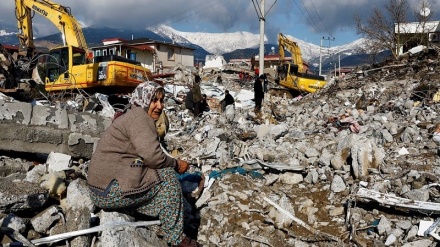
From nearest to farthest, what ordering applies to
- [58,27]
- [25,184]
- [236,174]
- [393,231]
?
[25,184] → [393,231] → [236,174] → [58,27]

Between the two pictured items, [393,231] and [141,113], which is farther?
Result: [393,231]

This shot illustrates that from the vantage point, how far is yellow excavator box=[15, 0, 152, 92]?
1170 centimetres

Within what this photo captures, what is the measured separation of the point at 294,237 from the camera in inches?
151

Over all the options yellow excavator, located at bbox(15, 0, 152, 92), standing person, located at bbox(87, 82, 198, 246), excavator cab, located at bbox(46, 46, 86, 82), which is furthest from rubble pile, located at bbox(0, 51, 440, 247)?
excavator cab, located at bbox(46, 46, 86, 82)

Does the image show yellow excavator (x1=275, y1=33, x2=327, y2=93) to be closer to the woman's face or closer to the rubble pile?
the rubble pile

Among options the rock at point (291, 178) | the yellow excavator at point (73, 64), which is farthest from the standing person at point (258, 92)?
the rock at point (291, 178)

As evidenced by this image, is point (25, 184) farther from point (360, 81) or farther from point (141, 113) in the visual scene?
point (360, 81)

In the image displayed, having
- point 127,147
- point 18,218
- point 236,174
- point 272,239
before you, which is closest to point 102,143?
point 127,147

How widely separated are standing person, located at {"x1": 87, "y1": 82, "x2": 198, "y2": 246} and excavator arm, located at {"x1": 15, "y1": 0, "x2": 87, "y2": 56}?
36.0 feet

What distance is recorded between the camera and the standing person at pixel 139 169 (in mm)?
2885

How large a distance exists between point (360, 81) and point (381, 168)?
9.97 m

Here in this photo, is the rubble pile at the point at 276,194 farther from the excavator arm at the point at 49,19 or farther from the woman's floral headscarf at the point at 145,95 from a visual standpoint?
the excavator arm at the point at 49,19

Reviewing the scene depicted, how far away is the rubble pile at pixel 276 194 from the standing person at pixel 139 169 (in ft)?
0.61

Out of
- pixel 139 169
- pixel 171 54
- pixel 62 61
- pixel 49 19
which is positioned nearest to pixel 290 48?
pixel 49 19
